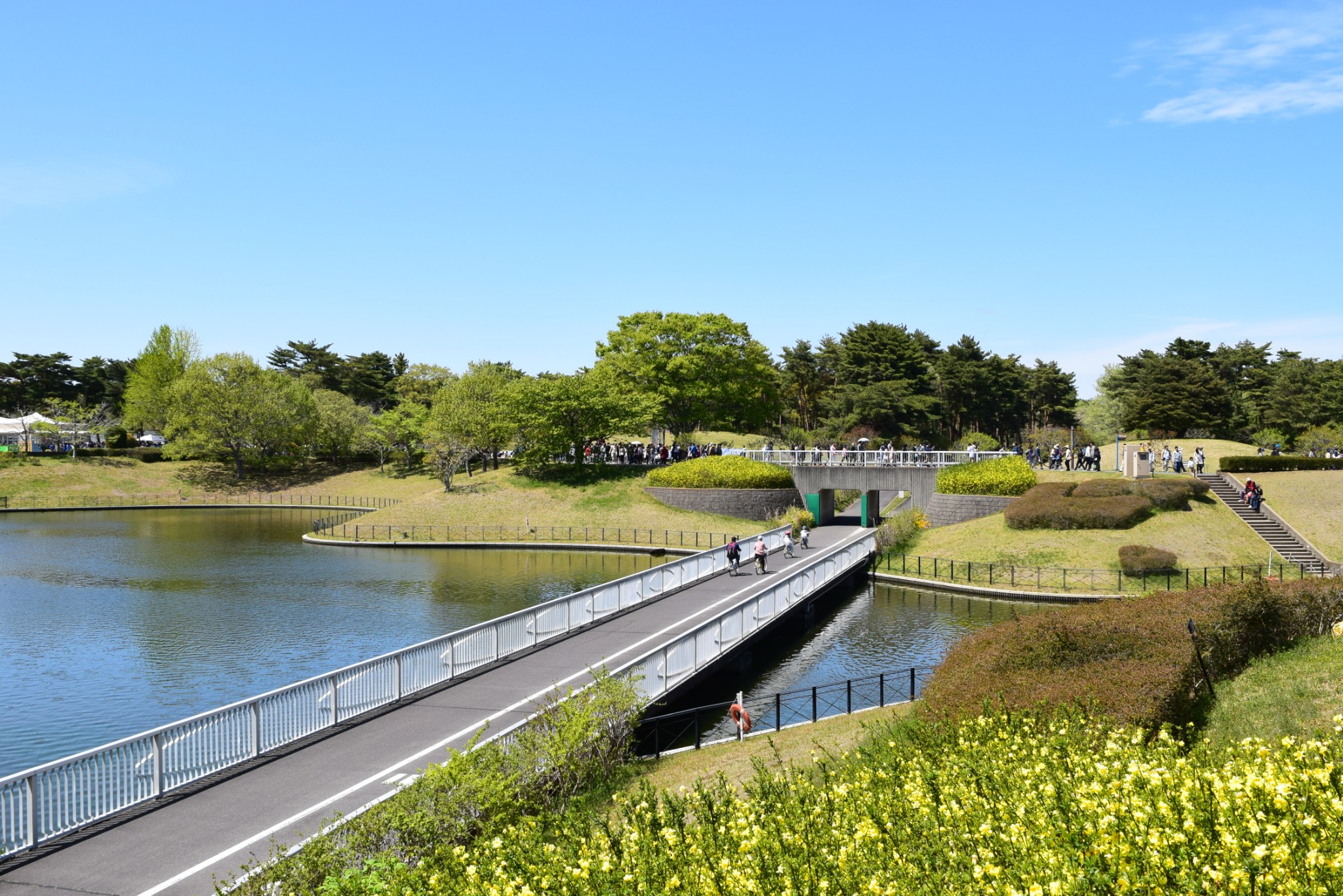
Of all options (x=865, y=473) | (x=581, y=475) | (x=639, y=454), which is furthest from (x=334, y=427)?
(x=865, y=473)

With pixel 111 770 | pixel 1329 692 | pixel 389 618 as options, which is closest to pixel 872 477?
pixel 389 618

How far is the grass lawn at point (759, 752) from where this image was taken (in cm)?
1609

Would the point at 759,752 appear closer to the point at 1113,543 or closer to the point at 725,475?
the point at 1113,543

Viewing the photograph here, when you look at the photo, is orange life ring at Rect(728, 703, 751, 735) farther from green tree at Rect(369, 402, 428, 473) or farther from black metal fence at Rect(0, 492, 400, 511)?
green tree at Rect(369, 402, 428, 473)

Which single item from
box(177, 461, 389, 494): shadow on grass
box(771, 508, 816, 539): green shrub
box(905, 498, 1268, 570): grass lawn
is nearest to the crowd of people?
box(771, 508, 816, 539): green shrub

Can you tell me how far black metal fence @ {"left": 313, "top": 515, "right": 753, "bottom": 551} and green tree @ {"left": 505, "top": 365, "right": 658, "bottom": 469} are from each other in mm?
9813

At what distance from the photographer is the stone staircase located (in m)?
39.7

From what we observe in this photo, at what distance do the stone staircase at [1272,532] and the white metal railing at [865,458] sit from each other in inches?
424

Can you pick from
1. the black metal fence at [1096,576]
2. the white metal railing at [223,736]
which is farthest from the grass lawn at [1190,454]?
the white metal railing at [223,736]

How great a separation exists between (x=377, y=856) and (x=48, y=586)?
3776 centimetres

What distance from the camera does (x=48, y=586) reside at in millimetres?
40094

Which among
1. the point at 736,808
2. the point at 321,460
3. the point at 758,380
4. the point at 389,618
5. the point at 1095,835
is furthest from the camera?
the point at 321,460

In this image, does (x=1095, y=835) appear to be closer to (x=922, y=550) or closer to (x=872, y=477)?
(x=922, y=550)

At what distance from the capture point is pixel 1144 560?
124 ft
